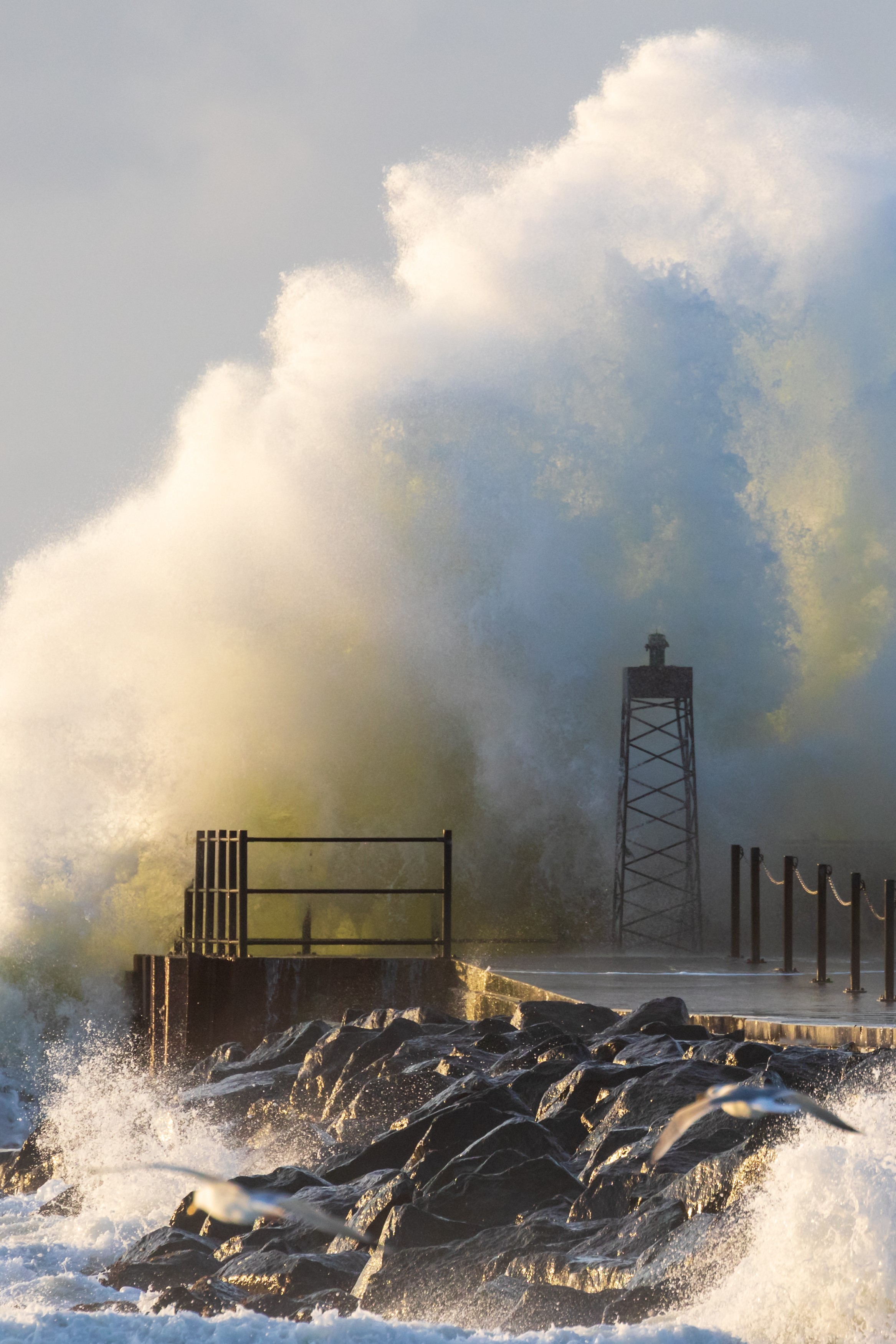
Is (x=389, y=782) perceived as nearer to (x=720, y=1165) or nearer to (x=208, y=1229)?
(x=208, y=1229)

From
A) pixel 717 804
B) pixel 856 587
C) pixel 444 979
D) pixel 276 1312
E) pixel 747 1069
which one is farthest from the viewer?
pixel 856 587

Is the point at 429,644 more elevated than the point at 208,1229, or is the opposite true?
the point at 429,644

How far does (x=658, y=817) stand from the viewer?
45.9 ft

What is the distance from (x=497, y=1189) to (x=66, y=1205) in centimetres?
308

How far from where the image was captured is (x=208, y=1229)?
6.17 metres

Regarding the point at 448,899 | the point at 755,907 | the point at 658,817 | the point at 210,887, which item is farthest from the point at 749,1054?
the point at 658,817

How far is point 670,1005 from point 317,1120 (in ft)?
5.99

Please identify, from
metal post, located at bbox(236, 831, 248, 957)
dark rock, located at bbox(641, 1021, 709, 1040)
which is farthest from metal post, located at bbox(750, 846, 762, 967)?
metal post, located at bbox(236, 831, 248, 957)

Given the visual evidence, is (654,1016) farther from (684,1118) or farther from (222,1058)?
(684,1118)

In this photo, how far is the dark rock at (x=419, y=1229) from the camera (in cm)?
530

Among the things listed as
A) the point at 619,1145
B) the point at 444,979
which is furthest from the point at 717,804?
the point at 619,1145

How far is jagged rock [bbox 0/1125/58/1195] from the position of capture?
8805 millimetres

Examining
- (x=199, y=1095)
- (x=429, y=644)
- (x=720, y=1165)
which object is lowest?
(x=199, y=1095)

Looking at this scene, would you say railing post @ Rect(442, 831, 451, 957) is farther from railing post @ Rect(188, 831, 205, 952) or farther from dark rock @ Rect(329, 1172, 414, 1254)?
dark rock @ Rect(329, 1172, 414, 1254)
